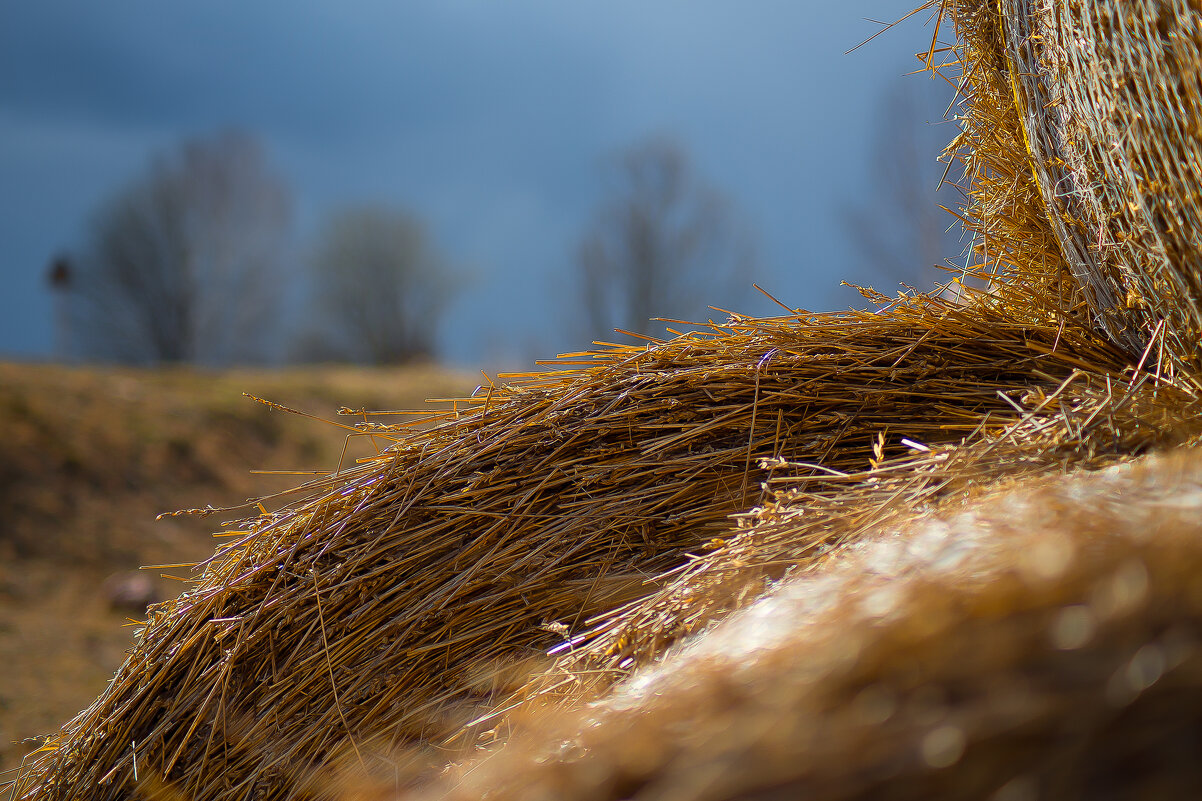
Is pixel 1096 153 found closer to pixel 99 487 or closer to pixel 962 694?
pixel 962 694

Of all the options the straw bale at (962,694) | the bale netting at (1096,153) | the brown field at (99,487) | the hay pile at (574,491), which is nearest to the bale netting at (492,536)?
the hay pile at (574,491)

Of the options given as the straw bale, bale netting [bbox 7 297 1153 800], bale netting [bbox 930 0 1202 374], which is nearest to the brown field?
bale netting [bbox 7 297 1153 800]

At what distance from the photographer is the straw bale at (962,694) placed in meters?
0.56

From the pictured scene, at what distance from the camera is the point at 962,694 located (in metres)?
0.60

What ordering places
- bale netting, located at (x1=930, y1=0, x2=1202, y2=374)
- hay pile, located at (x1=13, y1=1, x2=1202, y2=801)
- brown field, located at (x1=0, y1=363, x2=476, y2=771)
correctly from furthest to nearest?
brown field, located at (x1=0, y1=363, x2=476, y2=771) → hay pile, located at (x1=13, y1=1, x2=1202, y2=801) → bale netting, located at (x1=930, y1=0, x2=1202, y2=374)

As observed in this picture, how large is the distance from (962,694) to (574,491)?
3.29 ft

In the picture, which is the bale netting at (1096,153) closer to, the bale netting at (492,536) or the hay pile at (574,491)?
the hay pile at (574,491)

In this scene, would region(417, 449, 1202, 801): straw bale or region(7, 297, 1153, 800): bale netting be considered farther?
region(7, 297, 1153, 800): bale netting

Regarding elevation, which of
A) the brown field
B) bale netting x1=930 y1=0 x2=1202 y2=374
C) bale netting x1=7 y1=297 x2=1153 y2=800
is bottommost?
the brown field

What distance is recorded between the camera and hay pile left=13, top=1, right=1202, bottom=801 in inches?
54.3

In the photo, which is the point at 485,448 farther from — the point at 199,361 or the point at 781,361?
the point at 199,361

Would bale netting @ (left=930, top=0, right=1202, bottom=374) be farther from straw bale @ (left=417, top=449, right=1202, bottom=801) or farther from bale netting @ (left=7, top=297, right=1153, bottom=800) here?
straw bale @ (left=417, top=449, right=1202, bottom=801)

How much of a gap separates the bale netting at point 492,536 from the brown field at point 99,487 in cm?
212

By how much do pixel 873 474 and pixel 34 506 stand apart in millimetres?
6339
